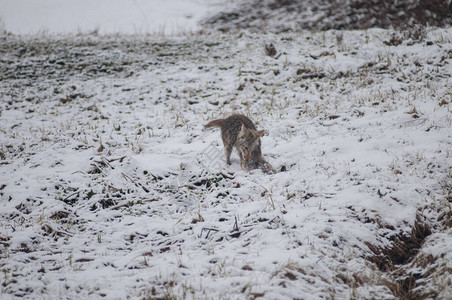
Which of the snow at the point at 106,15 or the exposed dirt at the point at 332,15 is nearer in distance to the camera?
the exposed dirt at the point at 332,15

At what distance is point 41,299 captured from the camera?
9.57ft

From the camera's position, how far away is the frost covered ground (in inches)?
122

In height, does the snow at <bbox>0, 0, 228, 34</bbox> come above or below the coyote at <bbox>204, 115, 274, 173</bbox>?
above

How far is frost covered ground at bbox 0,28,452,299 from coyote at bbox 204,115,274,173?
0.32 metres

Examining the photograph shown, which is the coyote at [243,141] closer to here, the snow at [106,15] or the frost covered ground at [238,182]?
the frost covered ground at [238,182]

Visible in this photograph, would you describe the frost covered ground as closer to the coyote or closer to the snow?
the coyote

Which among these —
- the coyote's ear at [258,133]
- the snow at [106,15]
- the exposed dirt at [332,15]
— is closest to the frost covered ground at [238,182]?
the coyote's ear at [258,133]

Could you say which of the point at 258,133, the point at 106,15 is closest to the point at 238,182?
the point at 258,133

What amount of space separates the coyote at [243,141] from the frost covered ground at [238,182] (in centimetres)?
32

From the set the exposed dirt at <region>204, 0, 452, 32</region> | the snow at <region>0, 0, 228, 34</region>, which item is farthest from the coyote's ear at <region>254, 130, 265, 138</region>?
the snow at <region>0, 0, 228, 34</region>

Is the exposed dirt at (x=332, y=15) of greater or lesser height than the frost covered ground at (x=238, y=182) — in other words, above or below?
above

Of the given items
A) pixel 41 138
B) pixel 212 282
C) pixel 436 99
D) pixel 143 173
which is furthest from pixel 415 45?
pixel 41 138

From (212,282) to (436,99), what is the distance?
6.46 metres

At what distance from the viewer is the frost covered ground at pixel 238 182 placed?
3.10m
